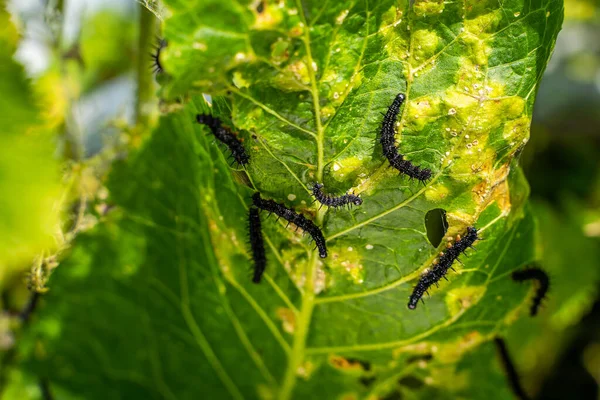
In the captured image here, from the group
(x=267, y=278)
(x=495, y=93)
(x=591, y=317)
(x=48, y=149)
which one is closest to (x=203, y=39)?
(x=48, y=149)

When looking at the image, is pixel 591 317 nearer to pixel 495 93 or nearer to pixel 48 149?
pixel 495 93

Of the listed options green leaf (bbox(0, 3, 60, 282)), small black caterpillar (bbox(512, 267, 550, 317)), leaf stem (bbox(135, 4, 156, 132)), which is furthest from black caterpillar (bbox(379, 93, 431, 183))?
leaf stem (bbox(135, 4, 156, 132))

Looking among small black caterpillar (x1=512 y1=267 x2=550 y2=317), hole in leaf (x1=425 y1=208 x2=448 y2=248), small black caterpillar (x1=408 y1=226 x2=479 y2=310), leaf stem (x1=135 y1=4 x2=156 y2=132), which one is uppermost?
leaf stem (x1=135 y1=4 x2=156 y2=132)

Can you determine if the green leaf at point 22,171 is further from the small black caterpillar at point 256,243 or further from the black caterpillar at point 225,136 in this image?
the small black caterpillar at point 256,243

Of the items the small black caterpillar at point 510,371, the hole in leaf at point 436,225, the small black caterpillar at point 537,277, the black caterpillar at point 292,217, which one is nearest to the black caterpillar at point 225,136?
the black caterpillar at point 292,217

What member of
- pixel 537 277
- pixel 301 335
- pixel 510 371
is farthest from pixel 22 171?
pixel 510 371

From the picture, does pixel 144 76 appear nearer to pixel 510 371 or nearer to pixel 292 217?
pixel 292 217

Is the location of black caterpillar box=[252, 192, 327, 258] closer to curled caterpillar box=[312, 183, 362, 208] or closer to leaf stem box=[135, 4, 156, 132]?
curled caterpillar box=[312, 183, 362, 208]
